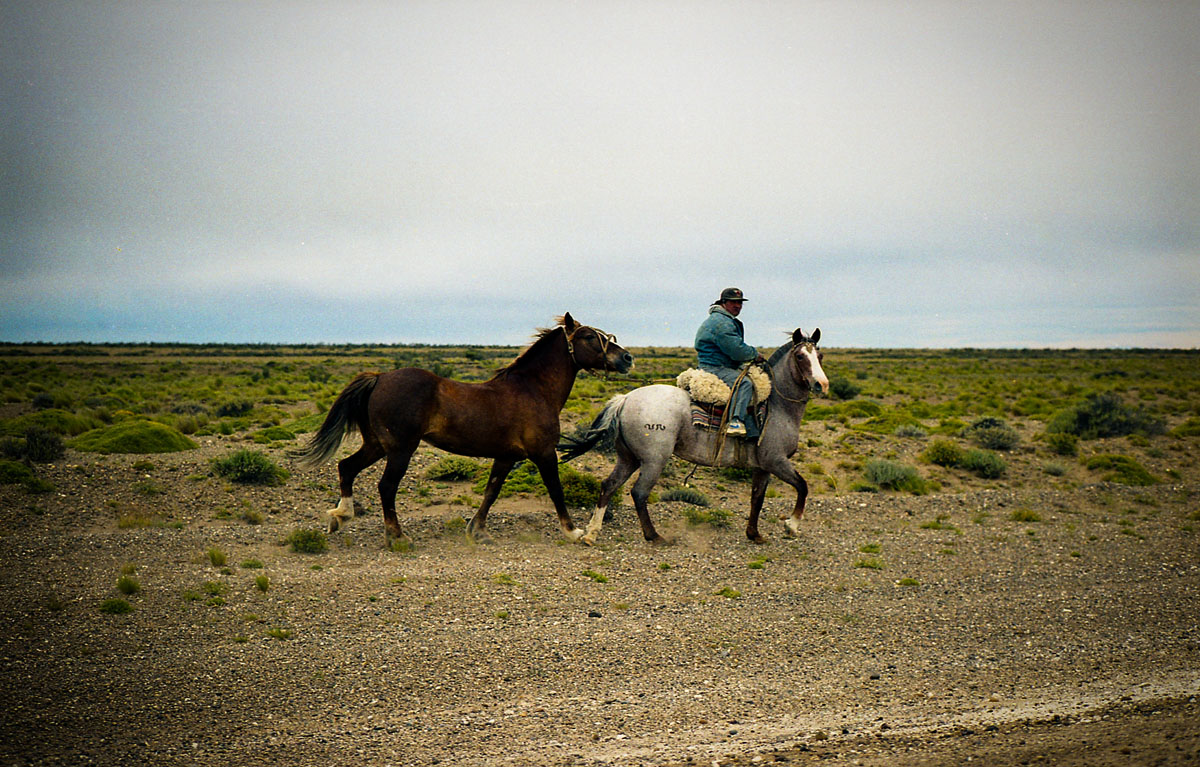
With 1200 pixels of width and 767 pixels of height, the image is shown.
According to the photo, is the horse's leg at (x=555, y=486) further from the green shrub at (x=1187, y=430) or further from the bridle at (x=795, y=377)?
the green shrub at (x=1187, y=430)

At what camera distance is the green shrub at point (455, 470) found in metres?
15.0

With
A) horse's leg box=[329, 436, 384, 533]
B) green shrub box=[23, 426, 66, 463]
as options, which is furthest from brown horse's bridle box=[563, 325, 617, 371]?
green shrub box=[23, 426, 66, 463]

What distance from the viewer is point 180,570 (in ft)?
28.6

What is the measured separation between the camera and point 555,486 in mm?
10492

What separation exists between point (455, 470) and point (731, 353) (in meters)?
6.60

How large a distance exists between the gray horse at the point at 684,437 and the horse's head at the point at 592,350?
1.73 ft

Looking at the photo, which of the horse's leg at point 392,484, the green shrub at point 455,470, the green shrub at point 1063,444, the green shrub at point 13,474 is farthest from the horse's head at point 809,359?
the green shrub at point 1063,444

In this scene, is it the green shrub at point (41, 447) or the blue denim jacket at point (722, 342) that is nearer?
the blue denim jacket at point (722, 342)

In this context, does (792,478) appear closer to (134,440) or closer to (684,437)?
(684,437)

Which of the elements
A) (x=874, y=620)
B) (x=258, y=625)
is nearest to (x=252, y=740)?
(x=258, y=625)

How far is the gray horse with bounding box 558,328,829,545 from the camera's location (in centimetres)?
1054

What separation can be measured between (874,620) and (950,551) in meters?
3.81

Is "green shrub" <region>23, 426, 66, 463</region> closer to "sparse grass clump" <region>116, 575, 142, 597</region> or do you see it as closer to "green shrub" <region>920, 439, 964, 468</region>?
"sparse grass clump" <region>116, 575, 142, 597</region>

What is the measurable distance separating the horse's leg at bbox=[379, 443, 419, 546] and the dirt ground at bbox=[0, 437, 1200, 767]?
1.01 feet
